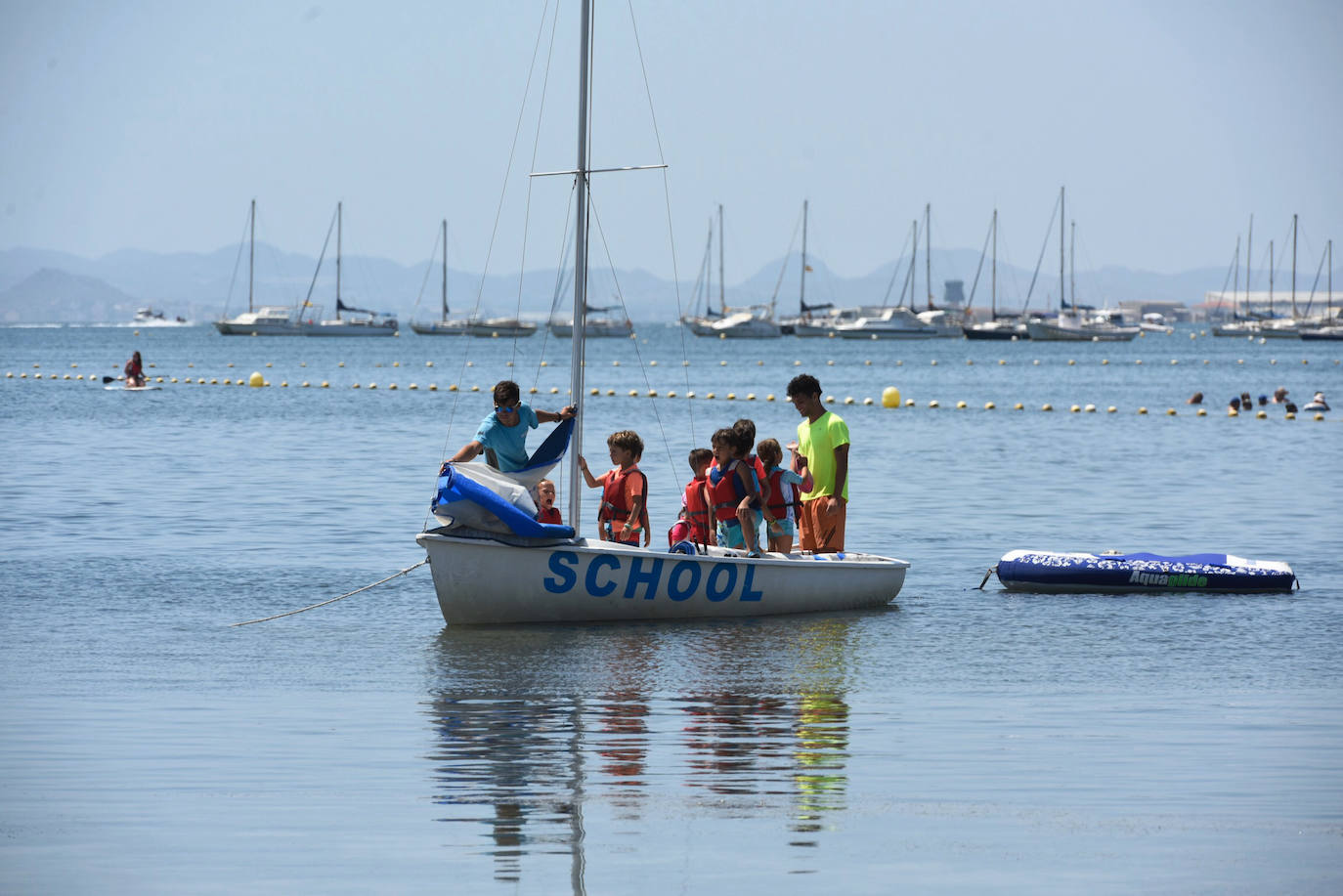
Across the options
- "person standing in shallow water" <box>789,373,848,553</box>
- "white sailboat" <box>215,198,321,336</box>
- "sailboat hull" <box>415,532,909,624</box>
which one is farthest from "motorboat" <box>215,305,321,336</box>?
"sailboat hull" <box>415,532,909,624</box>

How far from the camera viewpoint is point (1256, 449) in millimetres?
36156

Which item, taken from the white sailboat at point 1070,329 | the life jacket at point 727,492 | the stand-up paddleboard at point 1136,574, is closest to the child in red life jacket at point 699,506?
the life jacket at point 727,492

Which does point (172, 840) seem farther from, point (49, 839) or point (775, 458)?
point (775, 458)

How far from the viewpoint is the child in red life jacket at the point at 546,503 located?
13586 millimetres

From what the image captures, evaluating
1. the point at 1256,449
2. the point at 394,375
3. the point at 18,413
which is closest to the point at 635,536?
the point at 1256,449

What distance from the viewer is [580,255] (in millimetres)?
13469

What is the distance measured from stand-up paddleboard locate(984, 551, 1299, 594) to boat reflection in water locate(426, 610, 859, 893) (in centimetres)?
303

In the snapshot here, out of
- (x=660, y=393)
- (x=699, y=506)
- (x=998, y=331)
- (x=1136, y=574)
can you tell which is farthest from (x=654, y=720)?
(x=998, y=331)

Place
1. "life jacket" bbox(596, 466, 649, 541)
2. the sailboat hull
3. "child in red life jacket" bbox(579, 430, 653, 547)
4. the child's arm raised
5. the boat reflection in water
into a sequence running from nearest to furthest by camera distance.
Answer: the boat reflection in water
the sailboat hull
the child's arm raised
"child in red life jacket" bbox(579, 430, 653, 547)
"life jacket" bbox(596, 466, 649, 541)

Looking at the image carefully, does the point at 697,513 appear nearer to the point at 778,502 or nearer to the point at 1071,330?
the point at 778,502

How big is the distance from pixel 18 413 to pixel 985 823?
1721 inches

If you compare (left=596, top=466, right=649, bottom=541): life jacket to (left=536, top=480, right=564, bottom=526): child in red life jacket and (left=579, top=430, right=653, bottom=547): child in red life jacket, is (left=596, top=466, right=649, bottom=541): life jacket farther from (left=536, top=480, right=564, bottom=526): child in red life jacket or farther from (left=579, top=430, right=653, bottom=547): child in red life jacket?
(left=536, top=480, right=564, bottom=526): child in red life jacket

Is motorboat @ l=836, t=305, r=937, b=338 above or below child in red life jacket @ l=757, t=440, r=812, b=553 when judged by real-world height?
above

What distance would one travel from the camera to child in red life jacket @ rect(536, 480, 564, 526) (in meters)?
13.6
